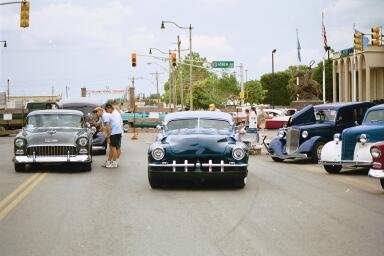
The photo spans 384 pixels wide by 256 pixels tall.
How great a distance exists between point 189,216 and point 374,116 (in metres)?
8.44

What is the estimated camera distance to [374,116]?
16.6m

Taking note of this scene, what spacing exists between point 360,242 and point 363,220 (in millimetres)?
1659

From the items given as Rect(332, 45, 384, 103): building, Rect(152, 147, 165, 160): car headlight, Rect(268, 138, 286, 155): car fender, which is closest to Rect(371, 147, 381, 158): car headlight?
Rect(152, 147, 165, 160): car headlight

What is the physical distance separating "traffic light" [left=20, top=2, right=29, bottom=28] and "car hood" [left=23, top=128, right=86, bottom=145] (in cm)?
1255

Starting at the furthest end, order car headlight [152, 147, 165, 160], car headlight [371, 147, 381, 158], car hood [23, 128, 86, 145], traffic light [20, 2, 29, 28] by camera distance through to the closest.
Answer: traffic light [20, 2, 29, 28], car hood [23, 128, 86, 145], car headlight [152, 147, 165, 160], car headlight [371, 147, 381, 158]

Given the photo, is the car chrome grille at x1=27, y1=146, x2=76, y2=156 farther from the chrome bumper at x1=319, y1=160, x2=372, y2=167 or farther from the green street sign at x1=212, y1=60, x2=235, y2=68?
the green street sign at x1=212, y1=60, x2=235, y2=68

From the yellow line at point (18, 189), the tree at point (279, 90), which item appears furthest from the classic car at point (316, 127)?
the tree at point (279, 90)

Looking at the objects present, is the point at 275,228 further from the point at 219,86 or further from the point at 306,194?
the point at 219,86

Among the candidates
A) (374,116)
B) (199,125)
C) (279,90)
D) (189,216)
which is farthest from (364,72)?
(189,216)

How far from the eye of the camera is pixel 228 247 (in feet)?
24.6

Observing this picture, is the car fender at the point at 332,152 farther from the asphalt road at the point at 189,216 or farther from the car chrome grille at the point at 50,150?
the car chrome grille at the point at 50,150

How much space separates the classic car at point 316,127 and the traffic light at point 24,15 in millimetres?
13311

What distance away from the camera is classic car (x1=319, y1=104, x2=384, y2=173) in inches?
607

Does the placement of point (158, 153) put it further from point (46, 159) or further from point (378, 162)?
point (46, 159)
